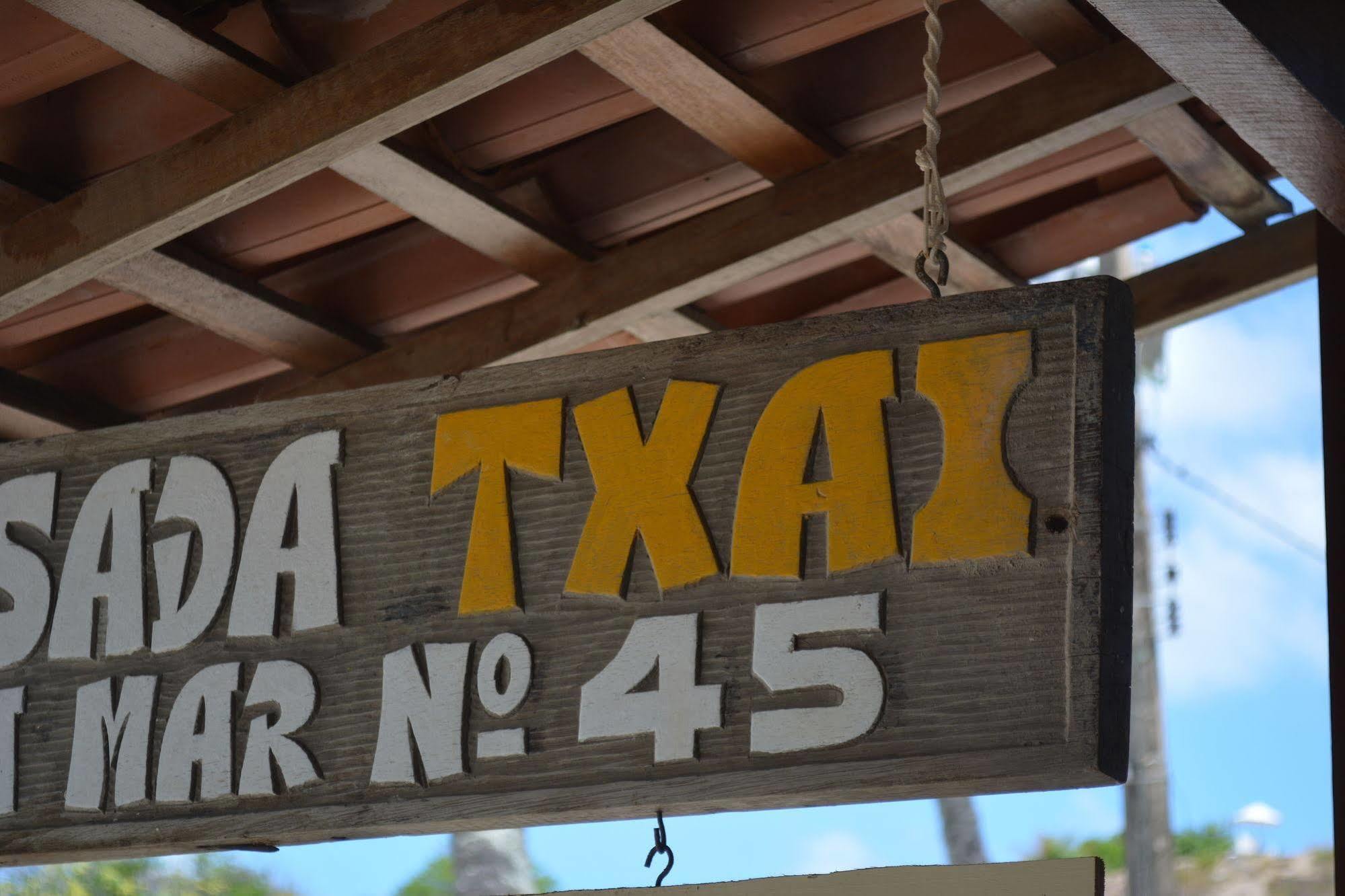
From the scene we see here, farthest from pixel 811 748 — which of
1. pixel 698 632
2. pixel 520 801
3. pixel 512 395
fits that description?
pixel 512 395

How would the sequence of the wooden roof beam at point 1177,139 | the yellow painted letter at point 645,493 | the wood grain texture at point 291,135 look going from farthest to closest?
1. the wooden roof beam at point 1177,139
2. the wood grain texture at point 291,135
3. the yellow painted letter at point 645,493

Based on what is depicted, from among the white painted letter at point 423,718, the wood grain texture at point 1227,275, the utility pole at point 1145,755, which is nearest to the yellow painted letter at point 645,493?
the white painted letter at point 423,718

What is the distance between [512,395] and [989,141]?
1.04 meters

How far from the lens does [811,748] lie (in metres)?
1.17

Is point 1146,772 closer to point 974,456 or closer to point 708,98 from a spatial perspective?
point 708,98

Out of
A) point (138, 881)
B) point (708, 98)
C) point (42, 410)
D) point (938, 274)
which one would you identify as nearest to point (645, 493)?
point (938, 274)

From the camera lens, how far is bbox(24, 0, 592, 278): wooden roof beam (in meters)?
1.79

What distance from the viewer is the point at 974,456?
46.6 inches

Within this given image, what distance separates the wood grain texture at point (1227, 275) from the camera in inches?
104

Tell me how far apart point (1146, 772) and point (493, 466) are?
34.9 feet

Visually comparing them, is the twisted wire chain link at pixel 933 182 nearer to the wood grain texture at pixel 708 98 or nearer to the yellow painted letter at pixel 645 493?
the yellow painted letter at pixel 645 493

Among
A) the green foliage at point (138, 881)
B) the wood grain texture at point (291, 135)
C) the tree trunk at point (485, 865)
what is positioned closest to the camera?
the wood grain texture at point (291, 135)

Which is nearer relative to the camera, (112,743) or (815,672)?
(815,672)

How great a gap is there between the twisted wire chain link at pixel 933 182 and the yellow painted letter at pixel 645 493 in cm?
21
